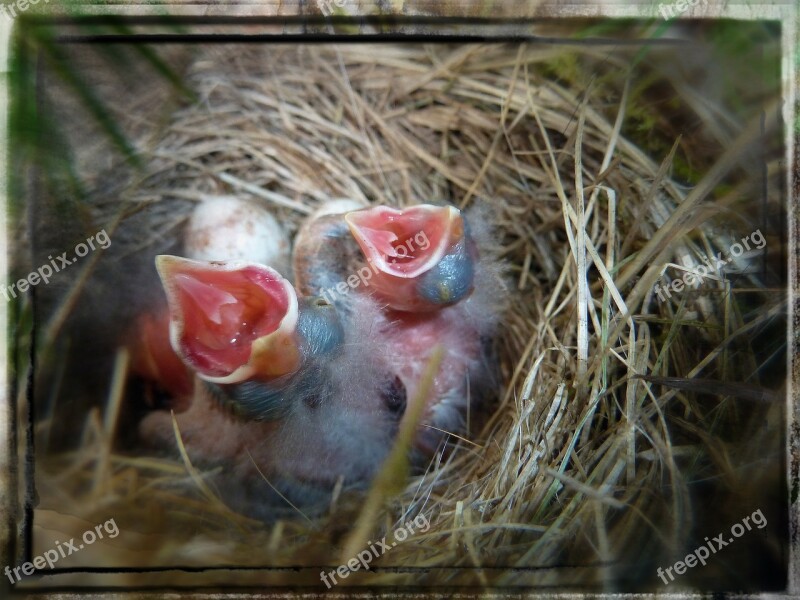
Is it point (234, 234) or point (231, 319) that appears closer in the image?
point (231, 319)

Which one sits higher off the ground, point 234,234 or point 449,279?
point 234,234

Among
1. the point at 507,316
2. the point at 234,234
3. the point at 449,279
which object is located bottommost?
the point at 507,316

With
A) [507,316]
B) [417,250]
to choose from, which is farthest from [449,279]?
[507,316]

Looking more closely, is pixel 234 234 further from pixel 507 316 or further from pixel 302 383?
pixel 507 316

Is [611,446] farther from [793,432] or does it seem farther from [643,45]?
[643,45]

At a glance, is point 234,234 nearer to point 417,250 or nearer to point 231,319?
point 231,319

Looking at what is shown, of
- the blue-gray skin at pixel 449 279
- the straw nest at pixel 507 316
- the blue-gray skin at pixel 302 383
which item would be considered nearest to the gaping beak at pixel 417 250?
the blue-gray skin at pixel 449 279

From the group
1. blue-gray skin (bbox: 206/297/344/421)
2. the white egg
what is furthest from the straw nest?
blue-gray skin (bbox: 206/297/344/421)

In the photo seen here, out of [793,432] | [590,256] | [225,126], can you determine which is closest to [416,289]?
[590,256]
